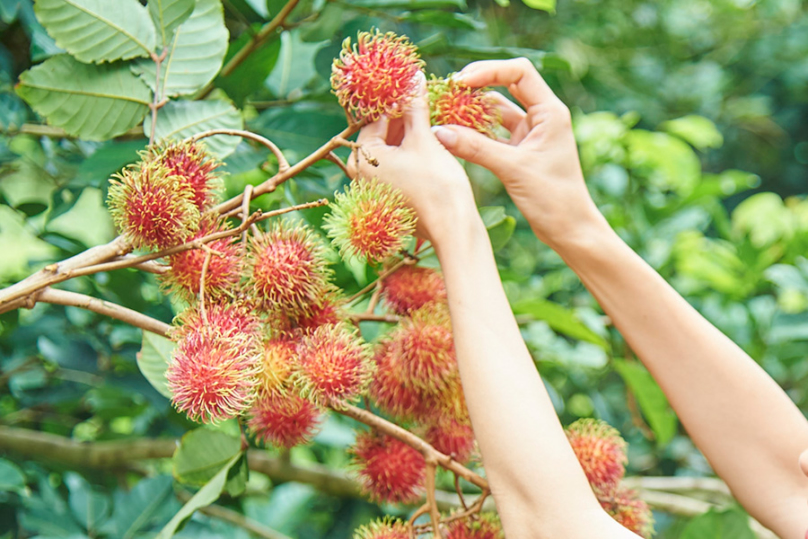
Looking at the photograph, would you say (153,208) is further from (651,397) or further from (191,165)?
(651,397)

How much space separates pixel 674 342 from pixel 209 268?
0.61 meters

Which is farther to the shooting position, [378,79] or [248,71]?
[248,71]

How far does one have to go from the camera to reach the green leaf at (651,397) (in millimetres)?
1173

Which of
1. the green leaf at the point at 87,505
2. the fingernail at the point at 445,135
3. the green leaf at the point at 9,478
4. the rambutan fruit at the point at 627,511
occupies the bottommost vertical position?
the green leaf at the point at 87,505

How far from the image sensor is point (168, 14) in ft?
2.33

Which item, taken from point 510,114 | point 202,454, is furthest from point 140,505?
point 510,114

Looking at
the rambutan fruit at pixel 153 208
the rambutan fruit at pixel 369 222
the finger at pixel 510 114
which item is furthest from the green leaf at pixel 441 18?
the rambutan fruit at pixel 153 208

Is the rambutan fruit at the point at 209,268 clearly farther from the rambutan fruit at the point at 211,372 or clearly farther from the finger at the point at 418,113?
the finger at the point at 418,113

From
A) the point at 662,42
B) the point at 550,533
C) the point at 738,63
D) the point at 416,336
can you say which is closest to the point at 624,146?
the point at 416,336

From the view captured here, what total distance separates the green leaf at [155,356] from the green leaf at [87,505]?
354 millimetres

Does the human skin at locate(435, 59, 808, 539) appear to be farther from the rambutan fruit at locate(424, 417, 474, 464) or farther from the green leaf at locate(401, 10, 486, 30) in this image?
the rambutan fruit at locate(424, 417, 474, 464)

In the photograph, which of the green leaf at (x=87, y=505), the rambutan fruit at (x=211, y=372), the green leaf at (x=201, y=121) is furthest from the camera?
the green leaf at (x=87, y=505)

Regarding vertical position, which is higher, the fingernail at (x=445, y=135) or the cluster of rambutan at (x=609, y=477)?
the fingernail at (x=445, y=135)

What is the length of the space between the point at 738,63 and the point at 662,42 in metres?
1.12
